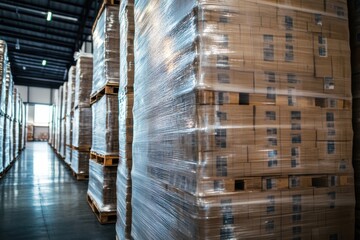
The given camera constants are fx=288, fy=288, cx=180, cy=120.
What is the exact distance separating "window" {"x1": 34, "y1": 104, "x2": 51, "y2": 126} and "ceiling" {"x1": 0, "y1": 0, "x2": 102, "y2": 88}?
6382mm

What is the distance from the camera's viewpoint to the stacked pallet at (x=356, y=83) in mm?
2041

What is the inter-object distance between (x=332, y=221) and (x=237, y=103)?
100cm

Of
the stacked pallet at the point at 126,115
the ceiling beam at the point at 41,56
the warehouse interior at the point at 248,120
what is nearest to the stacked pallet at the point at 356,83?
the warehouse interior at the point at 248,120

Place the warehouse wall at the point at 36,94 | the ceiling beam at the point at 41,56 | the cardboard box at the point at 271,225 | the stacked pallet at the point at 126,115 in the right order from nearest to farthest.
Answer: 1. the cardboard box at the point at 271,225
2. the stacked pallet at the point at 126,115
3. the ceiling beam at the point at 41,56
4. the warehouse wall at the point at 36,94

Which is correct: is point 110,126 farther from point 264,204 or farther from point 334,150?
point 334,150

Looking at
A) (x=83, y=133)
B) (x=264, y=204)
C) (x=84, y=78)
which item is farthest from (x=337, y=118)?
(x=83, y=133)

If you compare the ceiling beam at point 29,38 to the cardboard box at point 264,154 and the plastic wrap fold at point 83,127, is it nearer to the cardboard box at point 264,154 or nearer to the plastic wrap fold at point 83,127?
the plastic wrap fold at point 83,127

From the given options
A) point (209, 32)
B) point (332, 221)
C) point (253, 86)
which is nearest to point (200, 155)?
point (253, 86)

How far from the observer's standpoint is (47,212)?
4.41m

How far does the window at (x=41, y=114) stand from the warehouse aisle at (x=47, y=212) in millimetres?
25573

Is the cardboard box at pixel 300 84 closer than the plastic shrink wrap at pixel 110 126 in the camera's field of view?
Yes

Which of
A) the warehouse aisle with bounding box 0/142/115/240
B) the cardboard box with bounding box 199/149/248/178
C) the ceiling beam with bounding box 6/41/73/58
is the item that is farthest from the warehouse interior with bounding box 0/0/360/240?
the ceiling beam with bounding box 6/41/73/58

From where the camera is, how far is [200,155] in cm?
154

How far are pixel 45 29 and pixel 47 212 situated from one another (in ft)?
48.1
